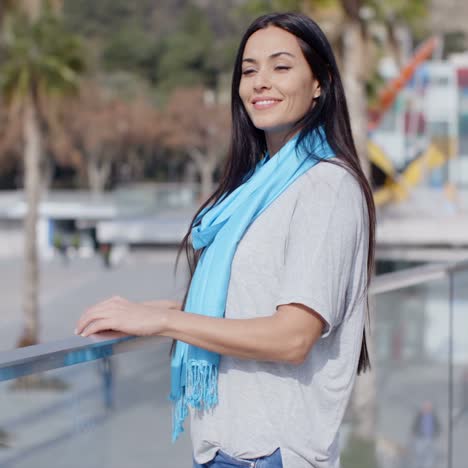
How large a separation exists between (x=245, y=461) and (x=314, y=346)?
0.79 feet

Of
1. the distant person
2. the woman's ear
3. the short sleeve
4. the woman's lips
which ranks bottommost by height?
the distant person

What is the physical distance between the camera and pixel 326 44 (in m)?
1.70

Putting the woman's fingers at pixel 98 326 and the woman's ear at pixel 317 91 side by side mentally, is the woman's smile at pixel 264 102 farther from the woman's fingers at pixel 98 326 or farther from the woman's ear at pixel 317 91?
the woman's fingers at pixel 98 326

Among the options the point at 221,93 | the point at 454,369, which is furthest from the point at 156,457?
the point at 221,93

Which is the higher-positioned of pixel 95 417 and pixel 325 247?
pixel 325 247

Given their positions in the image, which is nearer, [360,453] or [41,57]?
[360,453]

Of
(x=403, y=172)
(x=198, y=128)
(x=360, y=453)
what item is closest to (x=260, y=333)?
(x=360, y=453)

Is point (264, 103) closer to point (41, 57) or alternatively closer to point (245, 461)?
point (245, 461)

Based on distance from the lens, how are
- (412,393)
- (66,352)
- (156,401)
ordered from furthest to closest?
(412,393) → (156,401) → (66,352)

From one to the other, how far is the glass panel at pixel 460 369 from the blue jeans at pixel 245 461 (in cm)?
217

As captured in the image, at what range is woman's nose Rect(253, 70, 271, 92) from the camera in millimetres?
1689

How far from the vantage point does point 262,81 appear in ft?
5.55

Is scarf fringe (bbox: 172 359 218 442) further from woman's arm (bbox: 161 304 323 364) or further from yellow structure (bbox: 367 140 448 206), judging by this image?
yellow structure (bbox: 367 140 448 206)

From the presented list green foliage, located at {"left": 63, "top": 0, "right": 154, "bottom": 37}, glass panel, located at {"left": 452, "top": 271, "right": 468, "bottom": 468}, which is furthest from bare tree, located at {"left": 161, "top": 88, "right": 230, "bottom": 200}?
glass panel, located at {"left": 452, "top": 271, "right": 468, "bottom": 468}
